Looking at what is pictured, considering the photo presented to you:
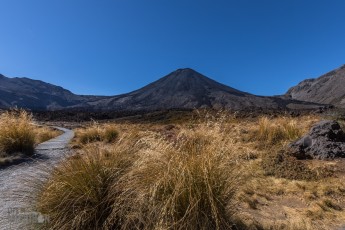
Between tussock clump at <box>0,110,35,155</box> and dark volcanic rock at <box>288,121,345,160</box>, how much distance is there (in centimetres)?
626

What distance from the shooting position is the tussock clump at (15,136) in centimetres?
801

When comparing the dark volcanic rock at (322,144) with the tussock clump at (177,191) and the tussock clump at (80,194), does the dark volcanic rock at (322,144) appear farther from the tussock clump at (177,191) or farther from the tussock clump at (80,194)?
the tussock clump at (80,194)

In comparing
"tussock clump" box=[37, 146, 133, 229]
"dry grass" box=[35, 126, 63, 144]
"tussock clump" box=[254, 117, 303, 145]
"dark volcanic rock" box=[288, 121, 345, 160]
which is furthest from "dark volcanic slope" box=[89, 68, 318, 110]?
"tussock clump" box=[37, 146, 133, 229]

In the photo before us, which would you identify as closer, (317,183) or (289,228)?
(289,228)

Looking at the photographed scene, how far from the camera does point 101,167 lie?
335 centimetres

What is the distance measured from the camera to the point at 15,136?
8.20m

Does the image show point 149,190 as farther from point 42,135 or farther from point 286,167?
point 42,135

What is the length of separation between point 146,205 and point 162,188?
0.21 m

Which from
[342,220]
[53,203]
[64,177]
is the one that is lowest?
[342,220]

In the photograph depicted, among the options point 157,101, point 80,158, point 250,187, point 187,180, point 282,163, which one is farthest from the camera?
point 157,101

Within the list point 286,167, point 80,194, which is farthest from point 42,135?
point 80,194

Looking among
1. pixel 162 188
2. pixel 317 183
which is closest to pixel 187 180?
pixel 162 188

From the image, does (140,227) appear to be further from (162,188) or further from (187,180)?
(187,180)

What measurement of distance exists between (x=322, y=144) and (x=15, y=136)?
7.11 metres
